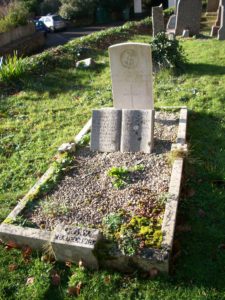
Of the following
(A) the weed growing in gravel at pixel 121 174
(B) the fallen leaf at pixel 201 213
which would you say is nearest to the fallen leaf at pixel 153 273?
(B) the fallen leaf at pixel 201 213

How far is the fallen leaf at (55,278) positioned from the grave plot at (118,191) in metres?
0.19

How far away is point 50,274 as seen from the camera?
148 inches

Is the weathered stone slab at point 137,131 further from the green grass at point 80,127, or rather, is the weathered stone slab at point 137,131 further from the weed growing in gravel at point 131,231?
the weed growing in gravel at point 131,231

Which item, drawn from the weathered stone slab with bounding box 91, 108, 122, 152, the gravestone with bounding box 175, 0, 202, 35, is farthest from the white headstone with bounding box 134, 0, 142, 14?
the weathered stone slab with bounding box 91, 108, 122, 152

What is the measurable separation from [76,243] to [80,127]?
3.78 meters

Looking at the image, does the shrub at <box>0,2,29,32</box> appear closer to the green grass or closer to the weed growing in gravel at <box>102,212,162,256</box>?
the green grass

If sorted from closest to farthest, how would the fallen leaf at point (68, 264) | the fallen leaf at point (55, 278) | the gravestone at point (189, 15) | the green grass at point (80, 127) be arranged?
the green grass at point (80, 127) → the fallen leaf at point (55, 278) → the fallen leaf at point (68, 264) → the gravestone at point (189, 15)

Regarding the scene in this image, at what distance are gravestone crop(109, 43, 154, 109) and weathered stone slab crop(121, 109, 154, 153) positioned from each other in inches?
39.2

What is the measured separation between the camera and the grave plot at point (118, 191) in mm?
3674

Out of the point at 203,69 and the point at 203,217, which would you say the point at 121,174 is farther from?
the point at 203,69

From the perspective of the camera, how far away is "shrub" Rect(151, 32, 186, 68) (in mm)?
9141

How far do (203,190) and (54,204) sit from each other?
2.08m

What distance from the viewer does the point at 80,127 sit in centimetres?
709

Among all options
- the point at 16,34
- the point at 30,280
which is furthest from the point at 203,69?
the point at 16,34
